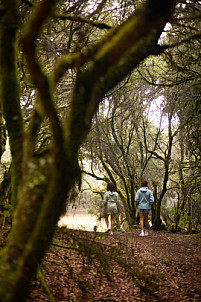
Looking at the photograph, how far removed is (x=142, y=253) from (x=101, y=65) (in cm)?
474

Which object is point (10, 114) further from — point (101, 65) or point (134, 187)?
point (134, 187)

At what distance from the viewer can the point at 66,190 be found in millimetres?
1314

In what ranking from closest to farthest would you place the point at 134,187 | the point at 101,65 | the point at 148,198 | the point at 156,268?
1. the point at 101,65
2. the point at 156,268
3. the point at 148,198
4. the point at 134,187

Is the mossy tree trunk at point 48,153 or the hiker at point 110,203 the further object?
the hiker at point 110,203

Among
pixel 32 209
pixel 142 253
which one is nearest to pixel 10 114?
pixel 32 209

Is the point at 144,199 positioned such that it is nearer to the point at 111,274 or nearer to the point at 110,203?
the point at 110,203

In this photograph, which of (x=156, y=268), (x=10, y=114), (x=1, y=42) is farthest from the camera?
(x=156, y=268)

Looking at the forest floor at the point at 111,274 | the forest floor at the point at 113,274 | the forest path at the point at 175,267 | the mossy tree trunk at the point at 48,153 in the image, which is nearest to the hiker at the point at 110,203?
the forest path at the point at 175,267

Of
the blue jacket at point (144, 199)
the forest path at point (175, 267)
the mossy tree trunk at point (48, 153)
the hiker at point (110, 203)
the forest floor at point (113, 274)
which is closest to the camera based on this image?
the mossy tree trunk at point (48, 153)

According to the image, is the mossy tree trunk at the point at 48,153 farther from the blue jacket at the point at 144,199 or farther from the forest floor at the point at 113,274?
the blue jacket at the point at 144,199

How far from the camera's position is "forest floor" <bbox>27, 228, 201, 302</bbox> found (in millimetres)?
2061

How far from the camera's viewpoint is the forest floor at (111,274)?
206 centimetres

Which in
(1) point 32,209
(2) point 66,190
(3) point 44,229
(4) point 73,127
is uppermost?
(4) point 73,127

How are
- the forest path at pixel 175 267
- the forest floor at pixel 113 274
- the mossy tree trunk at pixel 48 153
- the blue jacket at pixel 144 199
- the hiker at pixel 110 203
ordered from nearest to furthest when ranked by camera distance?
the mossy tree trunk at pixel 48 153
the forest floor at pixel 113 274
the forest path at pixel 175 267
the hiker at pixel 110 203
the blue jacket at pixel 144 199
